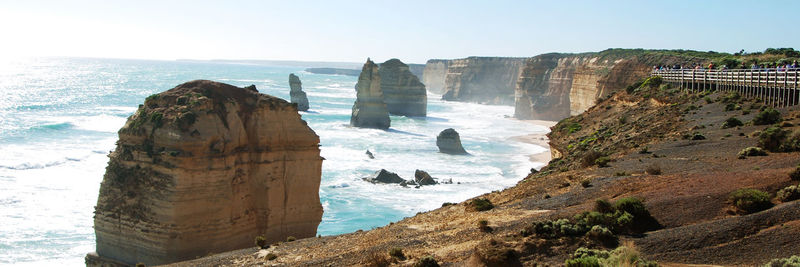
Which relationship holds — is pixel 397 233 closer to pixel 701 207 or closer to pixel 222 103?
pixel 701 207

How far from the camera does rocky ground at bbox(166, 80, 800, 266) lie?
11203 mm

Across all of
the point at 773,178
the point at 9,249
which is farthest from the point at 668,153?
the point at 9,249

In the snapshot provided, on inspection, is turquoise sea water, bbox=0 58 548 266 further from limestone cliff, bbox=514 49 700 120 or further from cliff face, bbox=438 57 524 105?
cliff face, bbox=438 57 524 105

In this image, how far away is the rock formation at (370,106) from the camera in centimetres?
8606

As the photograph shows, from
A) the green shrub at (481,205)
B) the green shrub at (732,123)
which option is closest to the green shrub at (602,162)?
the green shrub at (481,205)

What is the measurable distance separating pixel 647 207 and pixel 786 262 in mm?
4423

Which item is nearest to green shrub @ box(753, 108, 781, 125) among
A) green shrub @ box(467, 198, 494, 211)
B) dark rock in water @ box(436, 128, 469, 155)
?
green shrub @ box(467, 198, 494, 211)

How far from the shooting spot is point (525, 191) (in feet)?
62.8

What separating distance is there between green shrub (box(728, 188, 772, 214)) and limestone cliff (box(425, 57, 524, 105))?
13773cm

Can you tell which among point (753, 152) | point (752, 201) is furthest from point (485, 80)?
point (752, 201)

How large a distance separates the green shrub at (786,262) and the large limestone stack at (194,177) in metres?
15.5

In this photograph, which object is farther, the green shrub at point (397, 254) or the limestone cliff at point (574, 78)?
the limestone cliff at point (574, 78)

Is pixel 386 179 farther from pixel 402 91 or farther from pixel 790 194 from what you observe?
pixel 402 91

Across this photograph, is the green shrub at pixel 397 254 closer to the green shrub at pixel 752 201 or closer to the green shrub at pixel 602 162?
the green shrub at pixel 752 201
